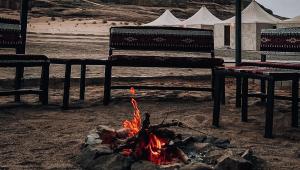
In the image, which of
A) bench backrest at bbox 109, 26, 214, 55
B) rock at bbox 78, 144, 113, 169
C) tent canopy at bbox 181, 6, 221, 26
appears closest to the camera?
rock at bbox 78, 144, 113, 169

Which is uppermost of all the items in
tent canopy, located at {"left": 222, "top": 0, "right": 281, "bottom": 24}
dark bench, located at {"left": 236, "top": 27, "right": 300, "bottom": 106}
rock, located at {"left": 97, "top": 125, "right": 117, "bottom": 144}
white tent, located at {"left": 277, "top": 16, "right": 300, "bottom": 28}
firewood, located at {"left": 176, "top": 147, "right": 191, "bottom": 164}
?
tent canopy, located at {"left": 222, "top": 0, "right": 281, "bottom": 24}

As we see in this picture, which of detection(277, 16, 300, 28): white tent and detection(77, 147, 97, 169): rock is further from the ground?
detection(277, 16, 300, 28): white tent

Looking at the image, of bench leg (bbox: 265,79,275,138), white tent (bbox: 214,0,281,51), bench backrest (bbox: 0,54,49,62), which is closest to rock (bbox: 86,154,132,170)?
bench leg (bbox: 265,79,275,138)

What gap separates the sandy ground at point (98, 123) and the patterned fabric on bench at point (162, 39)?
0.99 m

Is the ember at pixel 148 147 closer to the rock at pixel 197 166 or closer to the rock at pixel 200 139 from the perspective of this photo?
the rock at pixel 197 166

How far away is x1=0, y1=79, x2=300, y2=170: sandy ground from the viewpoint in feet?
12.1

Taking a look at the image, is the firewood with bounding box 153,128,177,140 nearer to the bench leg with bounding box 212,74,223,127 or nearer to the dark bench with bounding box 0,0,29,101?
the bench leg with bounding box 212,74,223,127

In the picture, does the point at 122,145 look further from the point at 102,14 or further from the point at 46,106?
the point at 102,14

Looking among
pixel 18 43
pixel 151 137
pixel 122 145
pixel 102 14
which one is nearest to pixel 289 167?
pixel 151 137

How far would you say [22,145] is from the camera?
13.3 feet

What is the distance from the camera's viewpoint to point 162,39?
775cm

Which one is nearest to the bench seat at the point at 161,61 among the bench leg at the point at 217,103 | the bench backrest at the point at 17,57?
the bench backrest at the point at 17,57

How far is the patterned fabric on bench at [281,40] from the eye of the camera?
22.6 ft

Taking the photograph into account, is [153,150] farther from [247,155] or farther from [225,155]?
[247,155]
